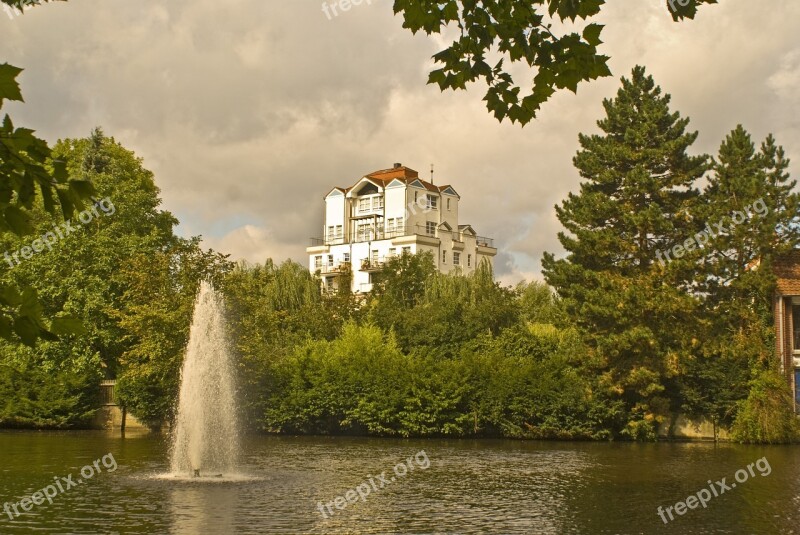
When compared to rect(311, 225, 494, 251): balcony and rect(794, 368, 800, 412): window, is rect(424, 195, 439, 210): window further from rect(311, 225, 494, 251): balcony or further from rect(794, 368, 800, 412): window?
rect(794, 368, 800, 412): window

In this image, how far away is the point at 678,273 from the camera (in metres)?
42.5

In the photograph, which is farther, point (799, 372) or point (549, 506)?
point (799, 372)

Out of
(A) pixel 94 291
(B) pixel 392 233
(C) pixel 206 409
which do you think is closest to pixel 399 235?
(B) pixel 392 233

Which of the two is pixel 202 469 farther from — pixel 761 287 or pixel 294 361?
pixel 761 287

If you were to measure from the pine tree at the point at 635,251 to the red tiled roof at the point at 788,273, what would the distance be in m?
5.07

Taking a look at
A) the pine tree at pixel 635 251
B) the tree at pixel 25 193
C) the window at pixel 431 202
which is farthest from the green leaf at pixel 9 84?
the window at pixel 431 202

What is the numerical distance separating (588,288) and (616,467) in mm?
15990

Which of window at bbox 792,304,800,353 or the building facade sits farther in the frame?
window at bbox 792,304,800,353

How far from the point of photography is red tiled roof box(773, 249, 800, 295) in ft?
147

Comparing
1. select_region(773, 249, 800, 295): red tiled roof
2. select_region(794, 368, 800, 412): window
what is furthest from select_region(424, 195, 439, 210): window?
select_region(794, 368, 800, 412): window

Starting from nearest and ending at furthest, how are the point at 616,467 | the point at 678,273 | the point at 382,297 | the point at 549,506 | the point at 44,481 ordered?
1. the point at 549,506
2. the point at 44,481
3. the point at 616,467
4. the point at 678,273
5. the point at 382,297

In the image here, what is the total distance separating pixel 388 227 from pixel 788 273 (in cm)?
5939

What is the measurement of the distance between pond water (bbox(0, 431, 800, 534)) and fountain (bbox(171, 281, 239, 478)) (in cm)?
82

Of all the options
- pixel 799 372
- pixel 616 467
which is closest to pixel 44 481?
pixel 616 467
